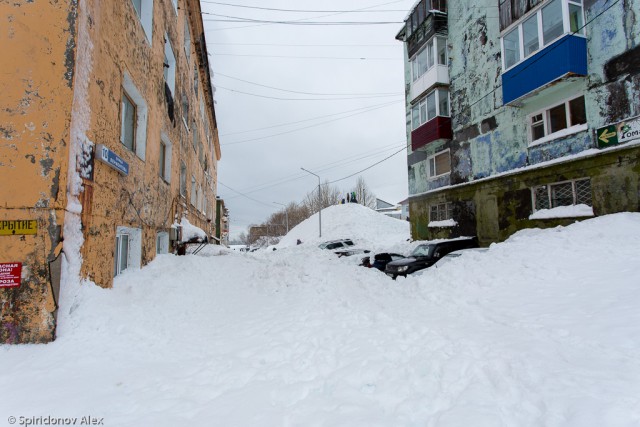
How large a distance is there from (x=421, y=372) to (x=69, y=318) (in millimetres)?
4411

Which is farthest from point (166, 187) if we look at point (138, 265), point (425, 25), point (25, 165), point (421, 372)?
point (425, 25)

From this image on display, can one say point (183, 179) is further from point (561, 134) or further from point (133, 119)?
point (561, 134)

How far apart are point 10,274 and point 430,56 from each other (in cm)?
1968

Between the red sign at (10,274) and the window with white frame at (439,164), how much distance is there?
1720 centimetres

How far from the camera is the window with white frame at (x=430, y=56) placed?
17562 mm

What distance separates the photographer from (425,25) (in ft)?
59.7

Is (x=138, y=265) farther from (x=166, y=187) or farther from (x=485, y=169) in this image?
(x=485, y=169)

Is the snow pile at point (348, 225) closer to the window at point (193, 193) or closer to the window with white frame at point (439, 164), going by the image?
the window with white frame at point (439, 164)

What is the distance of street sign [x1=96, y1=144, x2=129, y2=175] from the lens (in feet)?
16.1

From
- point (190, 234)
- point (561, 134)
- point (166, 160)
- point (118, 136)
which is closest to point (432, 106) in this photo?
point (561, 134)

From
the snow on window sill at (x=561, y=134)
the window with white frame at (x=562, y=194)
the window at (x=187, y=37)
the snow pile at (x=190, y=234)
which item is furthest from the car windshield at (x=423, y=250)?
the window at (x=187, y=37)

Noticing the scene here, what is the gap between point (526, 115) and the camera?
12789mm

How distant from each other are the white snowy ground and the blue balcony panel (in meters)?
6.66

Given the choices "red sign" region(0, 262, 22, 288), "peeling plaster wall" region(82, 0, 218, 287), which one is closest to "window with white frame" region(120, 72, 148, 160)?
"peeling plaster wall" region(82, 0, 218, 287)
